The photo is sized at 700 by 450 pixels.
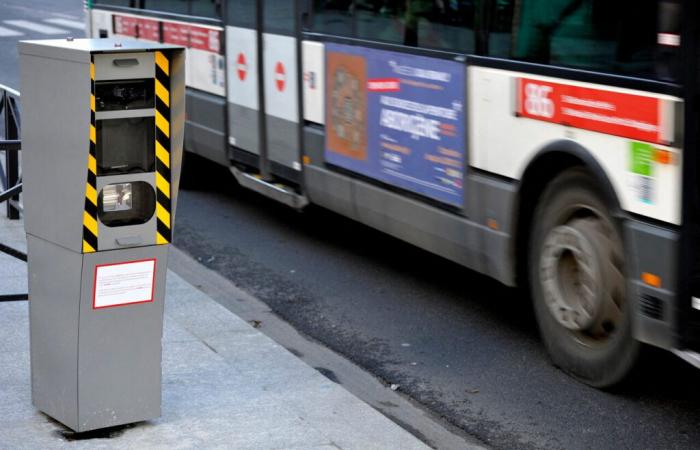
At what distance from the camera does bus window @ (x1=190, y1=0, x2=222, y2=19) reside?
11.6 metres

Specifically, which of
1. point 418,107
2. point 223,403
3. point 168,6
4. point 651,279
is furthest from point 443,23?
point 168,6

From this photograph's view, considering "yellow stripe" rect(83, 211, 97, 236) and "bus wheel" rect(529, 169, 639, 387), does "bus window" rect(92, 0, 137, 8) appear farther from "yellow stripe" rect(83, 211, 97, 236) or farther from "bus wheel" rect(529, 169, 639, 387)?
"yellow stripe" rect(83, 211, 97, 236)

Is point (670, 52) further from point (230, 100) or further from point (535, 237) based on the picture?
point (230, 100)

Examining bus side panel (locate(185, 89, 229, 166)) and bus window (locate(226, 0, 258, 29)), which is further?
bus side panel (locate(185, 89, 229, 166))

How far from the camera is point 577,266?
698cm

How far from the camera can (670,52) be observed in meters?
5.92

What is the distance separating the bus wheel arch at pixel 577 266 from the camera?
258 inches

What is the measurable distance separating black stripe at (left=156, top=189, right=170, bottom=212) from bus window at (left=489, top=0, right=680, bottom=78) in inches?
90.2

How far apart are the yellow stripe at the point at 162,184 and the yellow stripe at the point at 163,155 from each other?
0.06m

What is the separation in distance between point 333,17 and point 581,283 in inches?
138

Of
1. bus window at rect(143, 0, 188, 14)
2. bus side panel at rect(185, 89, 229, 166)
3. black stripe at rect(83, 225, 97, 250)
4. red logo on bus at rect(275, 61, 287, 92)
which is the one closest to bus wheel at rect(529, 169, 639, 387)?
black stripe at rect(83, 225, 97, 250)

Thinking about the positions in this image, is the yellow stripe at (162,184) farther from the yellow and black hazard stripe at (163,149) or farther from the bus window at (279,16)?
the bus window at (279,16)

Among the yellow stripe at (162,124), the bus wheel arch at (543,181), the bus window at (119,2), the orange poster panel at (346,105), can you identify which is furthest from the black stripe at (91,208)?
the bus window at (119,2)

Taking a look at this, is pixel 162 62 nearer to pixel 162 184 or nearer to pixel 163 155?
pixel 163 155
